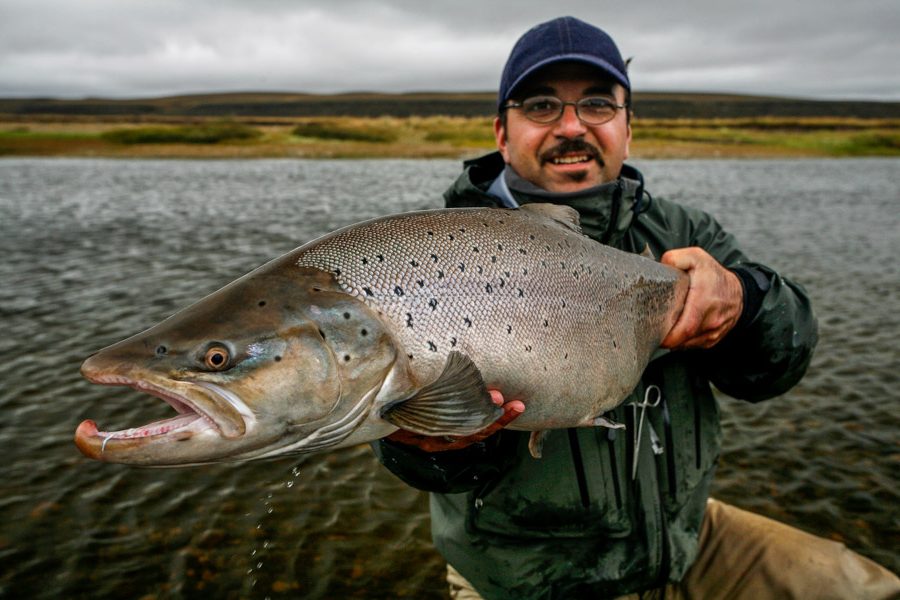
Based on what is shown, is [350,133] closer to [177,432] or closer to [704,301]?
[704,301]

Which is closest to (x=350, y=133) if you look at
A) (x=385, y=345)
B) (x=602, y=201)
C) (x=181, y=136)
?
(x=181, y=136)

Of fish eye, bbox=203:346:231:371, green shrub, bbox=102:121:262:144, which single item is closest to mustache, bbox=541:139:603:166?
fish eye, bbox=203:346:231:371

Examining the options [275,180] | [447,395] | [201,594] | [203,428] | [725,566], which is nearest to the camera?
[203,428]

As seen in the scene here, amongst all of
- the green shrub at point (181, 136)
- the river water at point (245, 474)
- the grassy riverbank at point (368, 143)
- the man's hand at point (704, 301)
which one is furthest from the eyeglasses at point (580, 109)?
the green shrub at point (181, 136)

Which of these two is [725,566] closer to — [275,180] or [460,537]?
[460,537]

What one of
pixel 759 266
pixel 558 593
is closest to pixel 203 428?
pixel 558 593

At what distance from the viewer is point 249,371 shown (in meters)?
1.61

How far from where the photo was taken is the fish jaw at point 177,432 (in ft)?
4.86

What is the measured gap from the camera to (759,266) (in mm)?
2525

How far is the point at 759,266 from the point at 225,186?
21014mm

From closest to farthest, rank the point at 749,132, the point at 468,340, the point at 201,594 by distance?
the point at 468,340, the point at 201,594, the point at 749,132

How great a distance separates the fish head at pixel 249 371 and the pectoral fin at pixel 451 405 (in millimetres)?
101

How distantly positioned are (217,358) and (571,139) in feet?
5.90

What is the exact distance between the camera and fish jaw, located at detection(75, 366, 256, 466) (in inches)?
58.3
